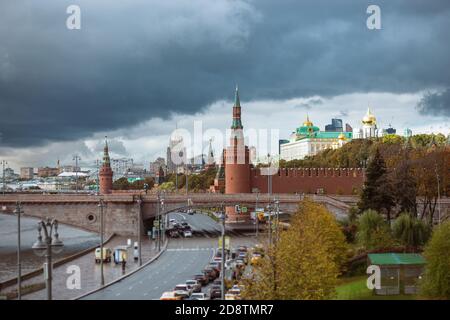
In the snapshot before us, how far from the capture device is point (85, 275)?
39.0 m

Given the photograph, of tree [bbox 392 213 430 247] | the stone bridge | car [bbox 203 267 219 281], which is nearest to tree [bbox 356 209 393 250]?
tree [bbox 392 213 430 247]

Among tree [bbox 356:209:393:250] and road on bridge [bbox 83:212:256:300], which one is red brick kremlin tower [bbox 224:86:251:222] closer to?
road on bridge [bbox 83:212:256:300]

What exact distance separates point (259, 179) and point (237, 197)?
1719 cm

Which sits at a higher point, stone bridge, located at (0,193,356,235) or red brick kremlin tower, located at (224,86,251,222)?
red brick kremlin tower, located at (224,86,251,222)

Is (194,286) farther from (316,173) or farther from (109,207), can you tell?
(316,173)

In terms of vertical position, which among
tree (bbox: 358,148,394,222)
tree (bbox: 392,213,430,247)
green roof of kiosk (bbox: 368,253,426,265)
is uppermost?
tree (bbox: 358,148,394,222)

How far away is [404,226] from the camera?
3284 centimetres

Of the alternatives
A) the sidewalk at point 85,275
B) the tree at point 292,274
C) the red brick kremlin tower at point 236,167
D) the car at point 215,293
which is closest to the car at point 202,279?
the car at point 215,293

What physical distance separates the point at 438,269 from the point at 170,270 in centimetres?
2042

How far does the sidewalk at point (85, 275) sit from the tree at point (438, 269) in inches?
621

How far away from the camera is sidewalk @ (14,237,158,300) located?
3180cm

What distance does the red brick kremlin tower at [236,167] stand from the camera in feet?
271

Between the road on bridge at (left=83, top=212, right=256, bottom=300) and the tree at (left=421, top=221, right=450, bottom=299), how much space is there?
1172cm
